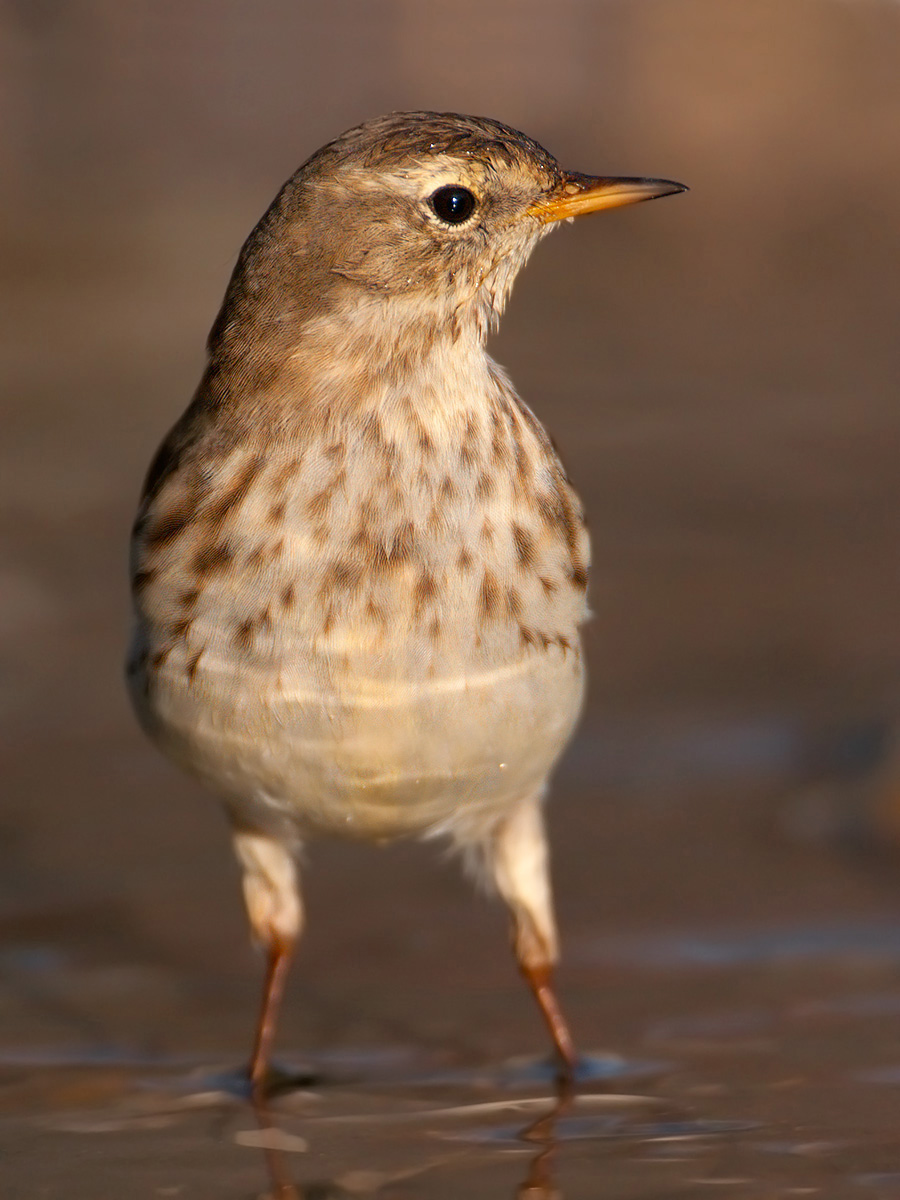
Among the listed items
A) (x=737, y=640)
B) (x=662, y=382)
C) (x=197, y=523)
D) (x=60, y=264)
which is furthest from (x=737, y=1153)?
(x=60, y=264)

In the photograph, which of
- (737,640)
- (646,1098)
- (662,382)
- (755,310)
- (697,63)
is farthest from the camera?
(697,63)

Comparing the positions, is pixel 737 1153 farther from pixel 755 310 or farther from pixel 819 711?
pixel 755 310

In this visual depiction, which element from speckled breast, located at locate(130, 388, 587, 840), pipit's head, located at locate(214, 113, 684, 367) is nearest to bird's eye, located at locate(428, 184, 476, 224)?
pipit's head, located at locate(214, 113, 684, 367)

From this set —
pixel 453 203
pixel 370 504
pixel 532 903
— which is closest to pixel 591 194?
pixel 453 203

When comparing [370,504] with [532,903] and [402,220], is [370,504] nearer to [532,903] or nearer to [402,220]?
[402,220]

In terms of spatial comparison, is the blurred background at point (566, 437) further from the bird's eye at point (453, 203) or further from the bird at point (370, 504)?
the bird's eye at point (453, 203)

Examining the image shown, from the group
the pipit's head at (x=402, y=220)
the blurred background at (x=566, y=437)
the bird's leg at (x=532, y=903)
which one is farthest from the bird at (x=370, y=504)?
the blurred background at (x=566, y=437)

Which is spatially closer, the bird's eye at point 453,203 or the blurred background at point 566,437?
the bird's eye at point 453,203

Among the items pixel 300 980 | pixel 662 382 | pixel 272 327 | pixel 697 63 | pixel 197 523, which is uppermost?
pixel 697 63
